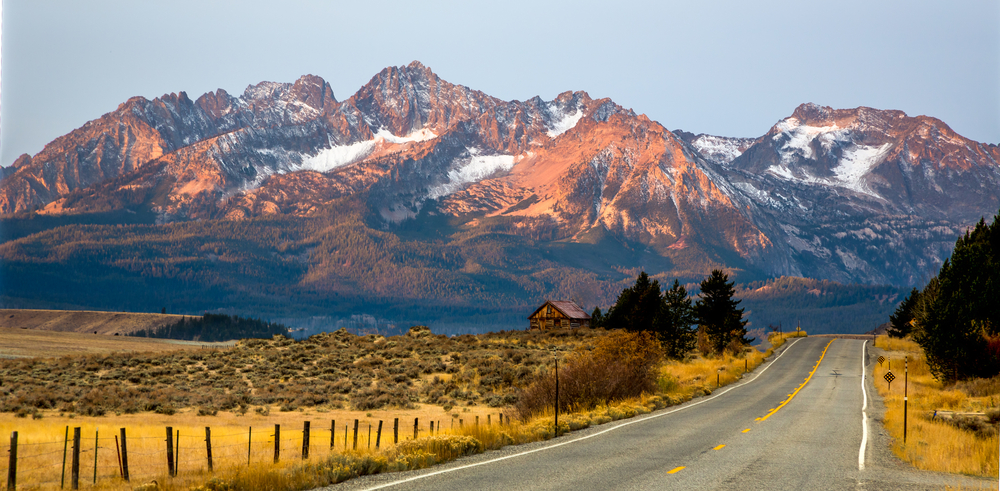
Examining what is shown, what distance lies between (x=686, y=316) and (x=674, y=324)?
10.3 feet

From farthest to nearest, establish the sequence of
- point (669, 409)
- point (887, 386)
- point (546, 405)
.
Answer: point (887, 386) < point (669, 409) < point (546, 405)

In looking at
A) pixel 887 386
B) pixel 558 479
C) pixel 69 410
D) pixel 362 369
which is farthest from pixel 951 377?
pixel 69 410

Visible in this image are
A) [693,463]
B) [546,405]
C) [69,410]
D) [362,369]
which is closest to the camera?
[693,463]

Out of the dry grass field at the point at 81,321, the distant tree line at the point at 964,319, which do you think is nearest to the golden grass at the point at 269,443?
the distant tree line at the point at 964,319

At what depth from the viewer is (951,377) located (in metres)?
39.8

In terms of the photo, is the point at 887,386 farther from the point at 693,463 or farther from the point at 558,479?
the point at 558,479

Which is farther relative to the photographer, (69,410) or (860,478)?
(69,410)

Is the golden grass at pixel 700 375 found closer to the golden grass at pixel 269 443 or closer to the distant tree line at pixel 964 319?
the golden grass at pixel 269 443

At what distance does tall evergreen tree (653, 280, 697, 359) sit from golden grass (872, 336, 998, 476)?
804 inches

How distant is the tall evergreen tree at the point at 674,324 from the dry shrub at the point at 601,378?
22473mm

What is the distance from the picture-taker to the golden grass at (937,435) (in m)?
18.4

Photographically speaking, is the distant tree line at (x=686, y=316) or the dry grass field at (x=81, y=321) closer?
the distant tree line at (x=686, y=316)

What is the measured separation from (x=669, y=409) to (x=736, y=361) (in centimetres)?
3520

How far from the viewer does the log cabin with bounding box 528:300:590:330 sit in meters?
118
